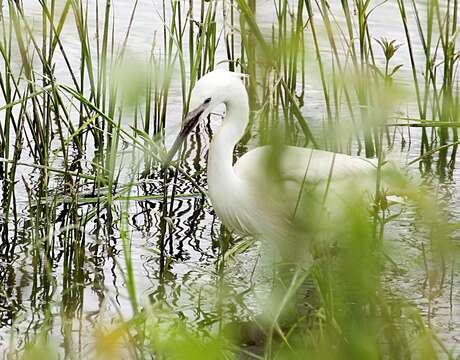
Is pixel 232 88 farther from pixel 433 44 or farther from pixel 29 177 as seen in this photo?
pixel 433 44

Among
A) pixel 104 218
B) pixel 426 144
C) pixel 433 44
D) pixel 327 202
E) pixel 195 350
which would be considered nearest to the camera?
pixel 195 350

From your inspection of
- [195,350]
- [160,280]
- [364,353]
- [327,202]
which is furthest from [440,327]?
[195,350]

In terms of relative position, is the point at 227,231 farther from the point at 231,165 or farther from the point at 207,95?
the point at 207,95

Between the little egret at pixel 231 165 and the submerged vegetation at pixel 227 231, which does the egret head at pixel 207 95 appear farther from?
the submerged vegetation at pixel 227 231

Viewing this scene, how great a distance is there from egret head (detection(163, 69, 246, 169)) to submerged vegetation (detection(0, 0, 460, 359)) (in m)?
0.13

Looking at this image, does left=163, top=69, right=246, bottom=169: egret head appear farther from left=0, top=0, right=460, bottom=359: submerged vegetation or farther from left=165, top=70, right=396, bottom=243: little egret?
left=0, top=0, right=460, bottom=359: submerged vegetation

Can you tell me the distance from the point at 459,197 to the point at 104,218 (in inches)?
61.2

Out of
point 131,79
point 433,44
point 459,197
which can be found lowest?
Result: point 459,197

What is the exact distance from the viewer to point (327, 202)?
5.67 ft

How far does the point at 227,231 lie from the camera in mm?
3855

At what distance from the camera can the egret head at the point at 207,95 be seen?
10.7 ft

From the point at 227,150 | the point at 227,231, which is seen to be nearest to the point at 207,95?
the point at 227,150

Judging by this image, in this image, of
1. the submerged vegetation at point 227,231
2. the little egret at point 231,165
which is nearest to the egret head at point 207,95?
the little egret at point 231,165

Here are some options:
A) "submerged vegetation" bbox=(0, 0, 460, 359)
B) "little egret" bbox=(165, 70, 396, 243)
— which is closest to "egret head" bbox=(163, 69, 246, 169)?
"little egret" bbox=(165, 70, 396, 243)
